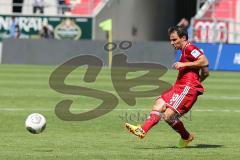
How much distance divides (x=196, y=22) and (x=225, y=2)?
373 centimetres

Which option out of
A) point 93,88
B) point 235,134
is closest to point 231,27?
point 93,88

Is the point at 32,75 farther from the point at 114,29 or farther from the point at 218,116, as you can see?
the point at 114,29

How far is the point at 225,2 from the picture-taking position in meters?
46.3

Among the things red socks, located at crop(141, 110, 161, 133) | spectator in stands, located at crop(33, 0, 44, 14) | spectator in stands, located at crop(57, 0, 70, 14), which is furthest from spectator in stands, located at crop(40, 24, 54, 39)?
red socks, located at crop(141, 110, 161, 133)

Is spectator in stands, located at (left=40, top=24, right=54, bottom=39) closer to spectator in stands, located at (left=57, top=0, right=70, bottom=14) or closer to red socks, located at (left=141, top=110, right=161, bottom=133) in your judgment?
spectator in stands, located at (left=57, top=0, right=70, bottom=14)

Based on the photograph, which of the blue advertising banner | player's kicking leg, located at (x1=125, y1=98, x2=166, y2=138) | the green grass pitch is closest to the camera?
the green grass pitch

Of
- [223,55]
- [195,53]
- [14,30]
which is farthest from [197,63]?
[14,30]

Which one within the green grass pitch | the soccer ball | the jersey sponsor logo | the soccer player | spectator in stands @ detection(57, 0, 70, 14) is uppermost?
the jersey sponsor logo

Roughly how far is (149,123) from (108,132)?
2244 mm

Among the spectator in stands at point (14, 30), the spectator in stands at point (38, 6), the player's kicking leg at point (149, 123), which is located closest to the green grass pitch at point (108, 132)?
the player's kicking leg at point (149, 123)

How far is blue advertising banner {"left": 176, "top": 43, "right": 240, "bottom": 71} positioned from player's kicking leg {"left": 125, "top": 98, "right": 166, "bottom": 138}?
2525 cm

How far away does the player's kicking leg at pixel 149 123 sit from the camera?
11281 millimetres

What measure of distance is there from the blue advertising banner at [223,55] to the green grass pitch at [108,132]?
533 inches

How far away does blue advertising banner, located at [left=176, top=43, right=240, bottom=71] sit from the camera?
36.6 m
